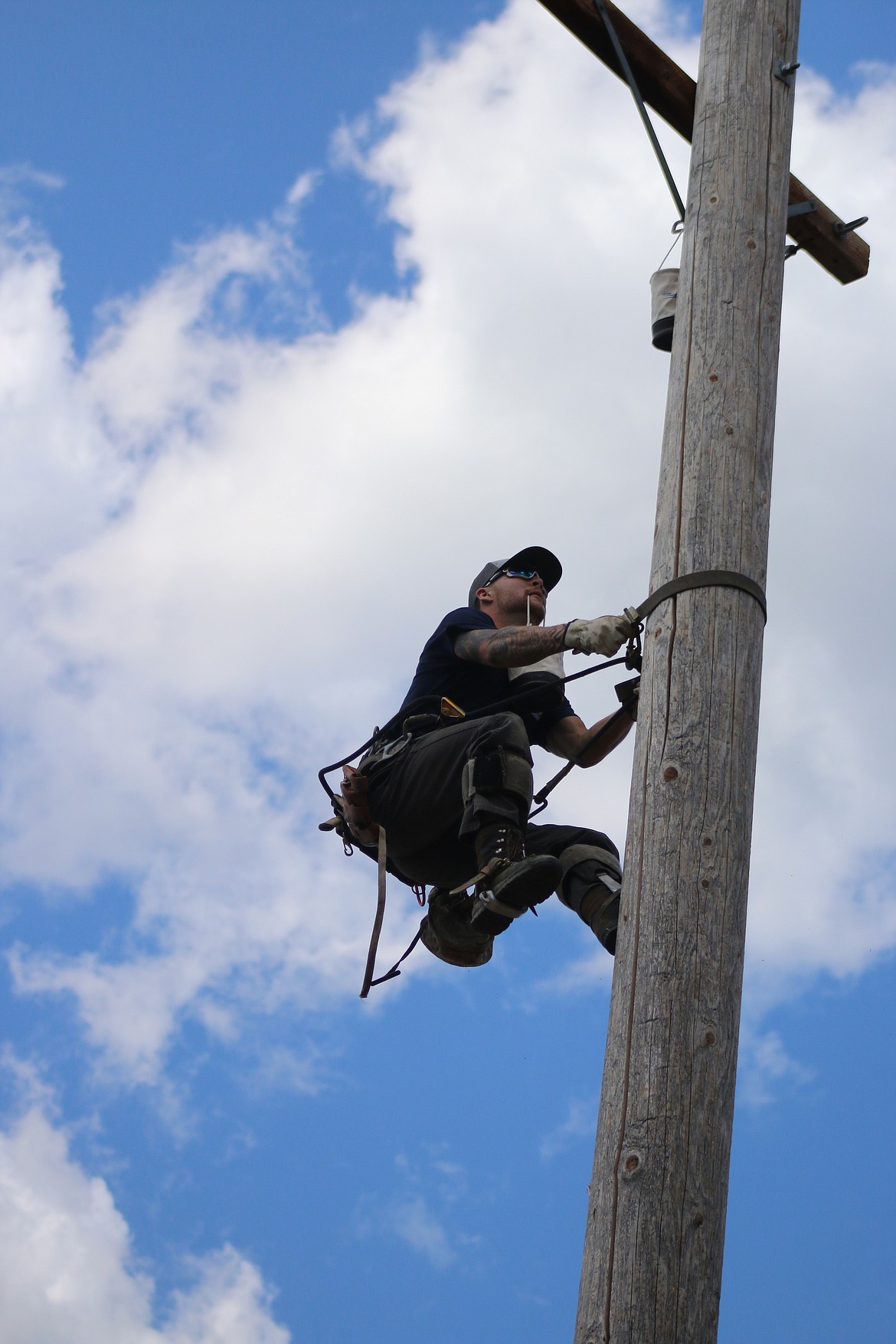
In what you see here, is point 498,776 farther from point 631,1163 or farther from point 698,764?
point 631,1163

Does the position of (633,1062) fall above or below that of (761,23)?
below

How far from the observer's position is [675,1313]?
2.89 meters

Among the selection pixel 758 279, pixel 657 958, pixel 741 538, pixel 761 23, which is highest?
pixel 761 23

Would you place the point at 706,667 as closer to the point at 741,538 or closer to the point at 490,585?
the point at 741,538

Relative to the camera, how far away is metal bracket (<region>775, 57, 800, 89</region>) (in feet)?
15.6

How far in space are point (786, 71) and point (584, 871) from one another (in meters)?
2.73

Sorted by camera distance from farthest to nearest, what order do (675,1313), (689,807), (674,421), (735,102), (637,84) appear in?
(637,84)
(735,102)
(674,421)
(689,807)
(675,1313)

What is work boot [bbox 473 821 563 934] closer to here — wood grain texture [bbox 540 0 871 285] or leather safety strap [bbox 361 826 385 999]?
leather safety strap [bbox 361 826 385 999]

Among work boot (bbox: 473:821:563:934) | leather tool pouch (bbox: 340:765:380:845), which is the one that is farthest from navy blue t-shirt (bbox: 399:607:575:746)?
work boot (bbox: 473:821:563:934)

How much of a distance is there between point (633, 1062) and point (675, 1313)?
0.51 metres

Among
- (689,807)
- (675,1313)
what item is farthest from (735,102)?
(675,1313)

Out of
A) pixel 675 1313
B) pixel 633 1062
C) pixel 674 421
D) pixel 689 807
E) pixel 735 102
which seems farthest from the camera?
pixel 735 102

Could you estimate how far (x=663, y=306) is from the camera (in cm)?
518

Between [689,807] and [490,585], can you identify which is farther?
[490,585]
